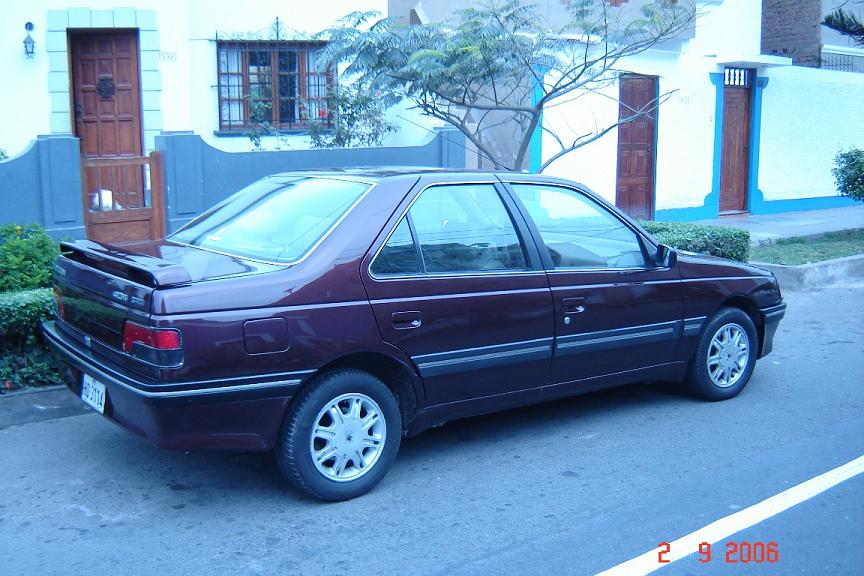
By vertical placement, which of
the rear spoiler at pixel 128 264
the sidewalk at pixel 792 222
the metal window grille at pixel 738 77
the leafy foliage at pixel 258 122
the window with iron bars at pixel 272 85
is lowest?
the sidewalk at pixel 792 222

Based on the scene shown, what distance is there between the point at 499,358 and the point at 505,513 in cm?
93

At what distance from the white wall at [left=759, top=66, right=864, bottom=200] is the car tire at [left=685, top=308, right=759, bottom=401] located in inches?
473

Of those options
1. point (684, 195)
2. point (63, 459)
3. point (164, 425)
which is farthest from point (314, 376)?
point (684, 195)

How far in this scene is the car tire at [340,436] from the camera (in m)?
4.62

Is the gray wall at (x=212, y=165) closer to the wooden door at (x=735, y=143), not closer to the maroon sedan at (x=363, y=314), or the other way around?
the maroon sedan at (x=363, y=314)

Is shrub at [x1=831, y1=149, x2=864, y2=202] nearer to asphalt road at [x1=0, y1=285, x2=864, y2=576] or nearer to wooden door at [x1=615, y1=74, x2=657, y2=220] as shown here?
wooden door at [x1=615, y1=74, x2=657, y2=220]

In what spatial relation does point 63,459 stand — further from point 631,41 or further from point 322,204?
point 631,41

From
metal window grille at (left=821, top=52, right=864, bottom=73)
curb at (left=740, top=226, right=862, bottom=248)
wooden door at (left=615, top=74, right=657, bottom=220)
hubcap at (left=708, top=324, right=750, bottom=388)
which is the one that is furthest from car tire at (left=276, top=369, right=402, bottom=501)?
metal window grille at (left=821, top=52, right=864, bottom=73)

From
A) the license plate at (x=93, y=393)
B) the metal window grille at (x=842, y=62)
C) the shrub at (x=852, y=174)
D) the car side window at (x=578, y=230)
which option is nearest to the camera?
the license plate at (x=93, y=393)

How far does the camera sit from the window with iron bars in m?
12.5

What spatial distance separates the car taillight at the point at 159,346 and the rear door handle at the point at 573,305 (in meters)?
2.32

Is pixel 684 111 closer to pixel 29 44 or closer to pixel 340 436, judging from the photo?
pixel 29 44

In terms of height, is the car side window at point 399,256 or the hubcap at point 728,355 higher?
the car side window at point 399,256
